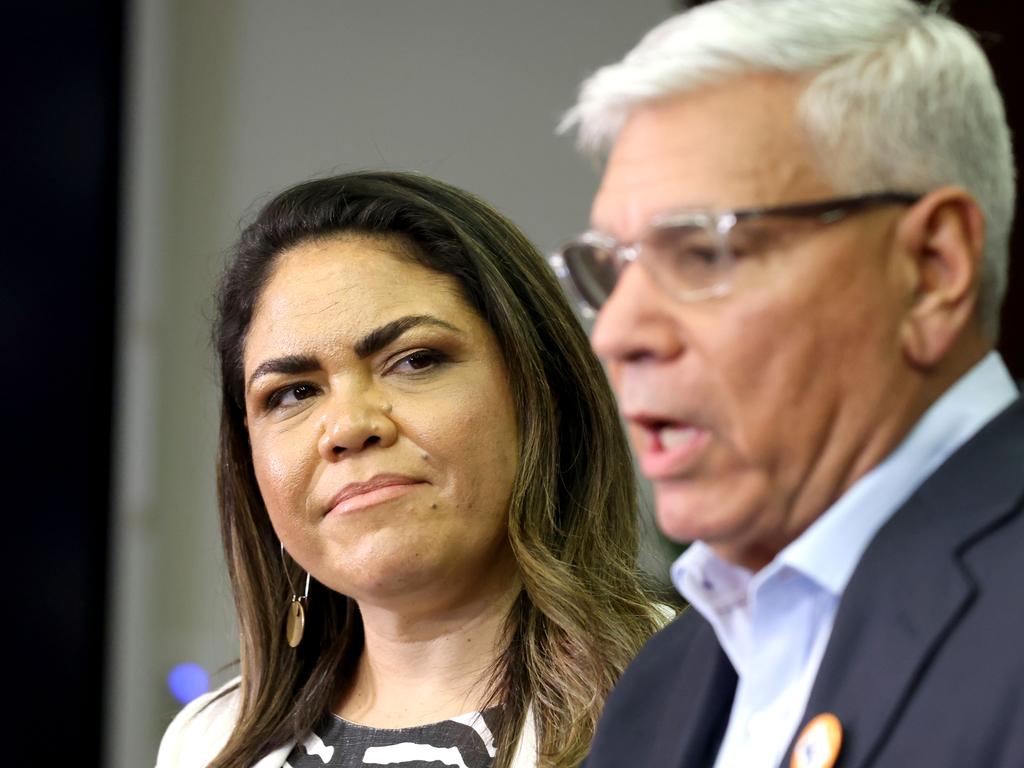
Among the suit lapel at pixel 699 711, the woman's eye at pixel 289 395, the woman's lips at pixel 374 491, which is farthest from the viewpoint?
the woman's eye at pixel 289 395

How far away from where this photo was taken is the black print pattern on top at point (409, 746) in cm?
198

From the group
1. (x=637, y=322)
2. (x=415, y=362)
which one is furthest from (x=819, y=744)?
(x=415, y=362)

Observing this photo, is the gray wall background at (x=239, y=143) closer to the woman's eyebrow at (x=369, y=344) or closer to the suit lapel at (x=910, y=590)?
the woman's eyebrow at (x=369, y=344)

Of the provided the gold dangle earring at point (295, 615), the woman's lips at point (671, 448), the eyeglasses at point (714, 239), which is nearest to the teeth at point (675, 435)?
the woman's lips at point (671, 448)

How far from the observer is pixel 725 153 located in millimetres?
1218

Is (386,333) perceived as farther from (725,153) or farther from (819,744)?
(819,744)

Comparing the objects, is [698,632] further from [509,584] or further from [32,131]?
[32,131]

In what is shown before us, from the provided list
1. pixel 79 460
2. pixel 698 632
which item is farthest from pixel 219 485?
pixel 79 460

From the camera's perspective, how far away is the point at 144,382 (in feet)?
16.1

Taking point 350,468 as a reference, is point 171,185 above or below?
above

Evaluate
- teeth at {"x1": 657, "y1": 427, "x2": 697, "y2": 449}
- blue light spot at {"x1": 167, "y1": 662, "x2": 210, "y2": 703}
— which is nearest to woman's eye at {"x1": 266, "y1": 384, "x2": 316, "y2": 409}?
teeth at {"x1": 657, "y1": 427, "x2": 697, "y2": 449}

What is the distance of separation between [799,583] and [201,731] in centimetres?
134

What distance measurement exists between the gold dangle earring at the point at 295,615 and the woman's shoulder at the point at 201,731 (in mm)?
149

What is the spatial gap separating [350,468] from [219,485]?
44 centimetres
